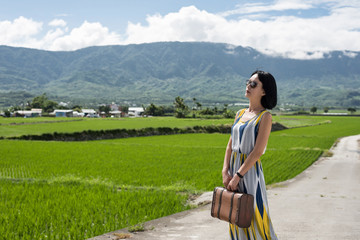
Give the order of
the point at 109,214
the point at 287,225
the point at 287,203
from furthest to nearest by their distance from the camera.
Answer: the point at 287,203, the point at 109,214, the point at 287,225

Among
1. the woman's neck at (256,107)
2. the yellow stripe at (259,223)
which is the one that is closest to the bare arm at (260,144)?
the woman's neck at (256,107)

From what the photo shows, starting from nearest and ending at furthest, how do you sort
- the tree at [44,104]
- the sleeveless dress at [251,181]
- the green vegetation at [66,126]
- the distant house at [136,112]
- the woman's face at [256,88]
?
the sleeveless dress at [251,181] → the woman's face at [256,88] → the green vegetation at [66,126] → the tree at [44,104] → the distant house at [136,112]

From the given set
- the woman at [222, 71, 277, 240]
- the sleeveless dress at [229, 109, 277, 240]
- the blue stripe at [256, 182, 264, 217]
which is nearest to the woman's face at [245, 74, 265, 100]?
the woman at [222, 71, 277, 240]

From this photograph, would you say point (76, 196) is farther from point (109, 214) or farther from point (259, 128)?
point (259, 128)

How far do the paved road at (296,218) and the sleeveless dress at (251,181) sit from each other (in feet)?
6.78

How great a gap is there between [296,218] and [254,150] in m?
4.33

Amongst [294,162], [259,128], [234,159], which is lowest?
[294,162]

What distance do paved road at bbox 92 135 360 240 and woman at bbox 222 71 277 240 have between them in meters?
2.11

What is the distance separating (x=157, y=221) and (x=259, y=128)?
13.4 ft

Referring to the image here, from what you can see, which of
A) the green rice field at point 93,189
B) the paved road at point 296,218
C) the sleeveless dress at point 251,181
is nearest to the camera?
the sleeveless dress at point 251,181

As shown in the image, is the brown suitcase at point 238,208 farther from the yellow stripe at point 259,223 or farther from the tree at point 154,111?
the tree at point 154,111

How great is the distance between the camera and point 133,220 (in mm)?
8094

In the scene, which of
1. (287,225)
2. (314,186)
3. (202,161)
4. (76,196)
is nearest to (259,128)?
(287,225)

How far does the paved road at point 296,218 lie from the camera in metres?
7.18
